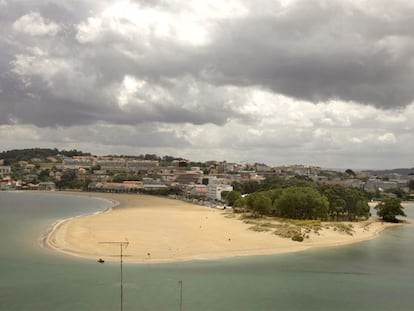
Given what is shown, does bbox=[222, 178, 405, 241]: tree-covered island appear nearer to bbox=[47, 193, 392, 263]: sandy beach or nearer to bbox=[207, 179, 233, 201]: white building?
bbox=[47, 193, 392, 263]: sandy beach

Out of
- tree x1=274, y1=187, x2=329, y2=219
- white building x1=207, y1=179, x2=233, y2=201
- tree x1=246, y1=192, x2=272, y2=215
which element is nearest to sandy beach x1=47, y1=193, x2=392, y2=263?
tree x1=246, y1=192, x2=272, y2=215

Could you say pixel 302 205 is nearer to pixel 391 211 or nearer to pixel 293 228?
pixel 293 228

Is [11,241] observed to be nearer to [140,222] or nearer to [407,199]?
[140,222]

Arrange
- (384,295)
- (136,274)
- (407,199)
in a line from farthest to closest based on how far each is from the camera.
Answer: (407,199)
(136,274)
(384,295)

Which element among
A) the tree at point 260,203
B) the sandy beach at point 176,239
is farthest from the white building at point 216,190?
the sandy beach at point 176,239

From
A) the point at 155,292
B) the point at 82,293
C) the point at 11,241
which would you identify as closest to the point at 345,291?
the point at 155,292

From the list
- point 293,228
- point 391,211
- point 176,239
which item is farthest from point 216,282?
point 391,211

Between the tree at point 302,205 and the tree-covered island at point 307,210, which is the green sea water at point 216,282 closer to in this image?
the tree-covered island at point 307,210
